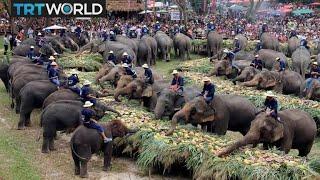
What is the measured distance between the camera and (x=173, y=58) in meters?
34.3

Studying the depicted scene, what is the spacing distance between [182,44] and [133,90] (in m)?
15.3

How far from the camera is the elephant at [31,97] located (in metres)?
16.8

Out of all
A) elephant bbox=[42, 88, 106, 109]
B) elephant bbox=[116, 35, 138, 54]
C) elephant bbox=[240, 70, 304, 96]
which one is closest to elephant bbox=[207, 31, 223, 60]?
elephant bbox=[116, 35, 138, 54]

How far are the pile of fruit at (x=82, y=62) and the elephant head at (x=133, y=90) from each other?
24.5 feet

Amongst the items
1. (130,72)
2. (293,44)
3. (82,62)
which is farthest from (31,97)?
(293,44)

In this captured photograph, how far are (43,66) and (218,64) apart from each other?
7257mm

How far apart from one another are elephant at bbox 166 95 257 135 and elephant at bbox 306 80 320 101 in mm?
3904

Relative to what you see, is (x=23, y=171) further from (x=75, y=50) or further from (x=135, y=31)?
(x=135, y=31)

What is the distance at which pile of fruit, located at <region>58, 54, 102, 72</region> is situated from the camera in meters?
25.2

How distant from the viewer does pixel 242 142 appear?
1227 cm

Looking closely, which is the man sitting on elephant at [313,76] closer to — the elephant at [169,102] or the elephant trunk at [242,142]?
the elephant at [169,102]

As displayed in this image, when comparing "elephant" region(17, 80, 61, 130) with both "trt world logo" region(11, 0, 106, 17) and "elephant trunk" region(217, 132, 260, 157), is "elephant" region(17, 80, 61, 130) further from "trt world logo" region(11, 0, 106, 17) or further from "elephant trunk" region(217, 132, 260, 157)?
"trt world logo" region(11, 0, 106, 17)

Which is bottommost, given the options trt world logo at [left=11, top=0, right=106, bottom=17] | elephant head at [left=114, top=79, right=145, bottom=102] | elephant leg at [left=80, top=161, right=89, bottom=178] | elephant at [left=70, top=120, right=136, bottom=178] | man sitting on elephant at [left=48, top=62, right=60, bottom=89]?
elephant leg at [left=80, top=161, right=89, bottom=178]

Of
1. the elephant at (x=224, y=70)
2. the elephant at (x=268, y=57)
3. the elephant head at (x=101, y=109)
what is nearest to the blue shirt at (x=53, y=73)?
the elephant head at (x=101, y=109)
